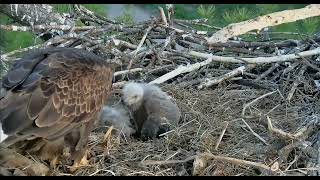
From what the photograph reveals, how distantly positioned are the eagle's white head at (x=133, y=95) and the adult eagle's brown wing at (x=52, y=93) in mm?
404

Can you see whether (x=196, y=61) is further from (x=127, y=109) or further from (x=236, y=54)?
(x=127, y=109)

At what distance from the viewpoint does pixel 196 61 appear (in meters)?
5.02

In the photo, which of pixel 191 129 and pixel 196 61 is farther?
pixel 196 61

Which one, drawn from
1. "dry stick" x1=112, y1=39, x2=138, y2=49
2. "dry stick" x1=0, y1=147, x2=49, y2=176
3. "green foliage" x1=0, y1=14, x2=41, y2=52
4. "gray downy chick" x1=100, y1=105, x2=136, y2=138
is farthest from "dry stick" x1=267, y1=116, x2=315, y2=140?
"green foliage" x1=0, y1=14, x2=41, y2=52

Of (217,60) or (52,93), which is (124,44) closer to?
(217,60)

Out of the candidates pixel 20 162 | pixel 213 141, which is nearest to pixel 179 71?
pixel 213 141

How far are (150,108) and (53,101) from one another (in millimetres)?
1027

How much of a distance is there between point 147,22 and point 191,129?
1.40 metres

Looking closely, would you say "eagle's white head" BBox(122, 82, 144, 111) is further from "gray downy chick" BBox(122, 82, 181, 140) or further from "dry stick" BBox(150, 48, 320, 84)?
"dry stick" BBox(150, 48, 320, 84)

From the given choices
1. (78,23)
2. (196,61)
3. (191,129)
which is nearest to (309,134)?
(191,129)

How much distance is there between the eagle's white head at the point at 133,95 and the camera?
444 cm

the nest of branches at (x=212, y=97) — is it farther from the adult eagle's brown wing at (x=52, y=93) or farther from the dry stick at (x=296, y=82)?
the adult eagle's brown wing at (x=52, y=93)

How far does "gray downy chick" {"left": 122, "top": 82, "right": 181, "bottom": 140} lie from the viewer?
14.1 feet

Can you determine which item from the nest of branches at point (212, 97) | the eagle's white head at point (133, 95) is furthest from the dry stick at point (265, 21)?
the eagle's white head at point (133, 95)
